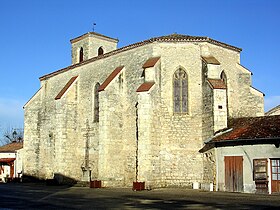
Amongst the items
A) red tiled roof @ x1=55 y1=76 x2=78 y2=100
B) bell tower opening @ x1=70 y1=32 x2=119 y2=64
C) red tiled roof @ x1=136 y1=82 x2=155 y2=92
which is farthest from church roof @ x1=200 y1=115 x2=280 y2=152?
bell tower opening @ x1=70 y1=32 x2=119 y2=64

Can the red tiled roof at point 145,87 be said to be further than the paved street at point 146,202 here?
Yes

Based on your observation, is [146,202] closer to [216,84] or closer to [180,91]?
[216,84]

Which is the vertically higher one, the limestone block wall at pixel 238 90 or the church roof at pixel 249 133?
the limestone block wall at pixel 238 90

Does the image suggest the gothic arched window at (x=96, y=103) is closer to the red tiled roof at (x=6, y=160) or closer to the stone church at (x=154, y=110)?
the stone church at (x=154, y=110)

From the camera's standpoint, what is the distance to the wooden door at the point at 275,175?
1845cm

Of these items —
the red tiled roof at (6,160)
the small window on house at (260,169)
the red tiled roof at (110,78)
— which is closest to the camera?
the small window on house at (260,169)

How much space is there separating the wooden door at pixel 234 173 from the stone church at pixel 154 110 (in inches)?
54.8

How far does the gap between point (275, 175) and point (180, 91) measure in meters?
7.83

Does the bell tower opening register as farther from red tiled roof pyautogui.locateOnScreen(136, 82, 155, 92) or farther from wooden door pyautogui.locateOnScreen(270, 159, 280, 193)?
wooden door pyautogui.locateOnScreen(270, 159, 280, 193)

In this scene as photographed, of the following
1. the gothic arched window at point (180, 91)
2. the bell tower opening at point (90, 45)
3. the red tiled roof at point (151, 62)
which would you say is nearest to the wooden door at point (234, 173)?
the gothic arched window at point (180, 91)

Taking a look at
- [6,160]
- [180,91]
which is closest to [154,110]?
[180,91]

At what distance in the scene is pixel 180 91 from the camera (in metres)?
23.6

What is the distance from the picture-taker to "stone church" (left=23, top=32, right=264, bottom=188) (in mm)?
22141

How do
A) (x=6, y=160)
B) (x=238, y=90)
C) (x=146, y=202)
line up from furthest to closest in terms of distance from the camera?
(x=6, y=160)
(x=238, y=90)
(x=146, y=202)
